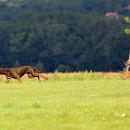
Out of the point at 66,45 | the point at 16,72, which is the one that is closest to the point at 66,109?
the point at 16,72

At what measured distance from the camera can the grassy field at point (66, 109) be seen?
1520 cm

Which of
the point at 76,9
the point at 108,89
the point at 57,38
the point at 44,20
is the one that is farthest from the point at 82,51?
the point at 108,89

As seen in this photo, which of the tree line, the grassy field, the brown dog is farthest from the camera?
the tree line

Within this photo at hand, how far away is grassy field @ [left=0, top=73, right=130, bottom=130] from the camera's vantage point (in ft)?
49.9

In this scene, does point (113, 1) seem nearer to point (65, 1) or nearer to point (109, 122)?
point (65, 1)

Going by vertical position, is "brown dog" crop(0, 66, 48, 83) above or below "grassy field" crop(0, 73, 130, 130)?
below

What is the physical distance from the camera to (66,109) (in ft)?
57.0

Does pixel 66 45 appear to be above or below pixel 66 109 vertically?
below

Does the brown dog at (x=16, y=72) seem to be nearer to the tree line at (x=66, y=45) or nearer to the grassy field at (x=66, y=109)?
the grassy field at (x=66, y=109)

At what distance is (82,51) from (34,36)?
7.41m

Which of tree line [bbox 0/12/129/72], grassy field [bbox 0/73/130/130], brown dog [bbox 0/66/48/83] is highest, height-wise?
grassy field [bbox 0/73/130/130]

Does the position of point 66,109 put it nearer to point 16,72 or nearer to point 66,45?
point 16,72

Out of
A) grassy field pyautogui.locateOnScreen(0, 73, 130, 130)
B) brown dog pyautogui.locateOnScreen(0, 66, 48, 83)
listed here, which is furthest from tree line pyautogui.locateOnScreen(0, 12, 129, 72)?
grassy field pyautogui.locateOnScreen(0, 73, 130, 130)

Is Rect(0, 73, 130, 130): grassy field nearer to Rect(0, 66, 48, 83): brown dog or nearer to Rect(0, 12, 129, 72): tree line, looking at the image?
Rect(0, 66, 48, 83): brown dog
